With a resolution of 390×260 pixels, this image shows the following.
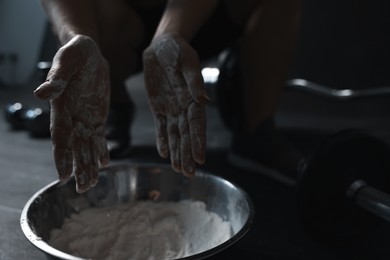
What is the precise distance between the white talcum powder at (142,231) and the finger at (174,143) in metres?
0.10

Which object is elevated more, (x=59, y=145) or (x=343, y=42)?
(x=59, y=145)

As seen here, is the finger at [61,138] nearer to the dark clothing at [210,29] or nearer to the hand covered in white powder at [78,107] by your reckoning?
the hand covered in white powder at [78,107]

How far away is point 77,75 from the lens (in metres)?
0.66

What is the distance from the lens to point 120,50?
1081 mm

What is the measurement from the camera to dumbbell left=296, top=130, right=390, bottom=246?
2.26 ft

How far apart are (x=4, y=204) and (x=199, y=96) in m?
0.50

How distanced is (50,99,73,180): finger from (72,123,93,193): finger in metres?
0.02

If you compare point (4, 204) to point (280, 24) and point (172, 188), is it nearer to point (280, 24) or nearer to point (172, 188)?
point (172, 188)

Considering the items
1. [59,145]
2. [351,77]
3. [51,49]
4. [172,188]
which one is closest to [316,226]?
[172,188]

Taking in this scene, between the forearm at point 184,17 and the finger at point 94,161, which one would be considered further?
the forearm at point 184,17

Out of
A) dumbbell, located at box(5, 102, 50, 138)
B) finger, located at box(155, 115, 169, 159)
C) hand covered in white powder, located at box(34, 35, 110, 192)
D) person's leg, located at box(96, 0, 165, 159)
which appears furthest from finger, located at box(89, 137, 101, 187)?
dumbbell, located at box(5, 102, 50, 138)

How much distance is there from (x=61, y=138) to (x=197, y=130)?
0.18m

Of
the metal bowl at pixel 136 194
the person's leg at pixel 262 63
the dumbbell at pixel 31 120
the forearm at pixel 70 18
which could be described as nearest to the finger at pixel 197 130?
the metal bowl at pixel 136 194

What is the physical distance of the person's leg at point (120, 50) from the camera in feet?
3.40
